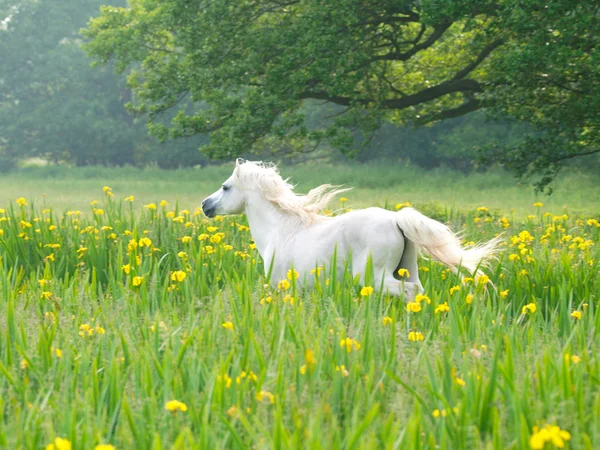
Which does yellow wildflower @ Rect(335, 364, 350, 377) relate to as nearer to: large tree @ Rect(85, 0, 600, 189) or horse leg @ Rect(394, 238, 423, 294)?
horse leg @ Rect(394, 238, 423, 294)

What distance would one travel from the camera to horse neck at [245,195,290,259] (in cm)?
666

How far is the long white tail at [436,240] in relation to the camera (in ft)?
19.6

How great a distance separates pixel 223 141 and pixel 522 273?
35.3 ft

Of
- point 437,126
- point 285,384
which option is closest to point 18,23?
point 437,126

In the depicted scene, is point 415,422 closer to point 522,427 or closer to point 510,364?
point 522,427

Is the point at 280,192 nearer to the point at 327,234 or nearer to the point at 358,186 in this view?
the point at 327,234

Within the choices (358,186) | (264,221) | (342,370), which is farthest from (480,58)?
(342,370)

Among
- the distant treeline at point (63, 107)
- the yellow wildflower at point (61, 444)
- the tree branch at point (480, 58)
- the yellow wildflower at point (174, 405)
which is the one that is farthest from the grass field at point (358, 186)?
the yellow wildflower at point (61, 444)

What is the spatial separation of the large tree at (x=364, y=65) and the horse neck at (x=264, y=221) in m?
7.76

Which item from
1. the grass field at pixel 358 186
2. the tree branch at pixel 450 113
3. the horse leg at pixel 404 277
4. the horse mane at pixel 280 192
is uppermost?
the tree branch at pixel 450 113

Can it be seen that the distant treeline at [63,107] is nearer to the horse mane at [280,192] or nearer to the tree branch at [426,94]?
the tree branch at [426,94]

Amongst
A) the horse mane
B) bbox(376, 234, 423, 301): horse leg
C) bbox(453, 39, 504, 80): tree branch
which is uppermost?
bbox(453, 39, 504, 80): tree branch

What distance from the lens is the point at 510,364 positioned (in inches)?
133

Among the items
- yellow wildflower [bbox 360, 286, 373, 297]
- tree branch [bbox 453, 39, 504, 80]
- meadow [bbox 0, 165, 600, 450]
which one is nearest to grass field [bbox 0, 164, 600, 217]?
tree branch [bbox 453, 39, 504, 80]
